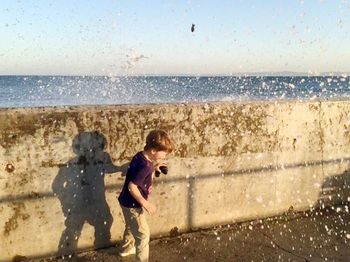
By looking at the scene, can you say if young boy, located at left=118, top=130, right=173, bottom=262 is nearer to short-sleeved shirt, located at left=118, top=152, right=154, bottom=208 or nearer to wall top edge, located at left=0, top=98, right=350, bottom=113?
short-sleeved shirt, located at left=118, top=152, right=154, bottom=208

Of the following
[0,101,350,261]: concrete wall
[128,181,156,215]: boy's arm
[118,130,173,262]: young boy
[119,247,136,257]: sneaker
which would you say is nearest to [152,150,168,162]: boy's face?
[118,130,173,262]: young boy

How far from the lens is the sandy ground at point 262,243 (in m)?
3.92

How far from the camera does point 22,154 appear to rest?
361 centimetres

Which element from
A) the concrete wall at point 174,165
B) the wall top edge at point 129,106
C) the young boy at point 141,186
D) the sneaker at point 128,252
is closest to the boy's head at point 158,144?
the young boy at point 141,186

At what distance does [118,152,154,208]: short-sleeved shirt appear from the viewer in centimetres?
355

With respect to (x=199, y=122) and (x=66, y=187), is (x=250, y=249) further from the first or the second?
(x=66, y=187)

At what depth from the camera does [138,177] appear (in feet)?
11.6

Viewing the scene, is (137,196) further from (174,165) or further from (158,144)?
(174,165)

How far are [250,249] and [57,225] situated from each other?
1.91 meters

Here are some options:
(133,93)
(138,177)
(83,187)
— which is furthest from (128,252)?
(133,93)

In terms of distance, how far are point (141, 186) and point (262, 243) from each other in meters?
1.53

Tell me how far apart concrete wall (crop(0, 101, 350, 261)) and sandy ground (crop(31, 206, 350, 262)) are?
14 centimetres

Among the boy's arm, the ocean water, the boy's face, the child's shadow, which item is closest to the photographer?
the boy's arm

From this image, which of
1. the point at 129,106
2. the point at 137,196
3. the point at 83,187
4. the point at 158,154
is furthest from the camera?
the point at 129,106
